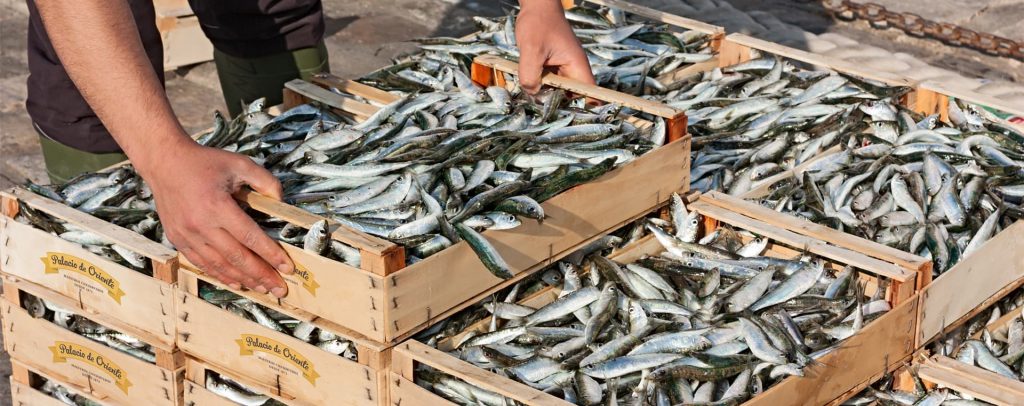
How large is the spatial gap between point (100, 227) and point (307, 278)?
0.80 metres

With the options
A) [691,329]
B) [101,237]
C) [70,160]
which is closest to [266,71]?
[70,160]

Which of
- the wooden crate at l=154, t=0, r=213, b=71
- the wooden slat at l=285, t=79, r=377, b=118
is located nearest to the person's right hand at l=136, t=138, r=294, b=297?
the wooden slat at l=285, t=79, r=377, b=118

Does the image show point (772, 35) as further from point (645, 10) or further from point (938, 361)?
point (938, 361)

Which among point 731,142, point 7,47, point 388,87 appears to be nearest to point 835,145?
point 731,142

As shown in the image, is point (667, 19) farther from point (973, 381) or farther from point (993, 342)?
point (973, 381)

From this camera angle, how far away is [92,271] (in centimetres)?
396

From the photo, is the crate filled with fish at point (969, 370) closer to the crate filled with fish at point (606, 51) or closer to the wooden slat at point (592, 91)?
the wooden slat at point (592, 91)

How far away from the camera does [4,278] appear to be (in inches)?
164

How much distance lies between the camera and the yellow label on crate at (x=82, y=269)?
12.9 feet

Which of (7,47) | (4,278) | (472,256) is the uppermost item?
(472,256)

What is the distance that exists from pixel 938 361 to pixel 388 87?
2.42 meters

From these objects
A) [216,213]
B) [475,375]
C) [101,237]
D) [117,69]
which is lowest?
[475,375]

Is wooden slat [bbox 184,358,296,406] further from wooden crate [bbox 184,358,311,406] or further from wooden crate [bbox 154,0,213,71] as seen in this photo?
wooden crate [bbox 154,0,213,71]

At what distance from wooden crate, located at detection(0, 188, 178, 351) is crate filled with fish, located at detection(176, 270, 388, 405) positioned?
8 cm
